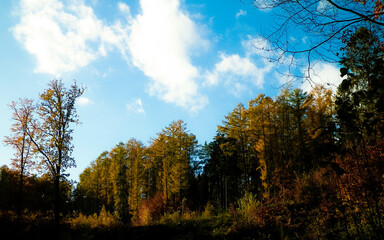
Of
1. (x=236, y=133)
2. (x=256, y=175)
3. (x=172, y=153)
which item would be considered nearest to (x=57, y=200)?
(x=172, y=153)

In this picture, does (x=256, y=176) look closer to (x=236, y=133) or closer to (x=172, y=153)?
(x=236, y=133)

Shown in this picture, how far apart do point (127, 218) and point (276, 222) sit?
20.9 meters

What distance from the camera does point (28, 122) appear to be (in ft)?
43.2

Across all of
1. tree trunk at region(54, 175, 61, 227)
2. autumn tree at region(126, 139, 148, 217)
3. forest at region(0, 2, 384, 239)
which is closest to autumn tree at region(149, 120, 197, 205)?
forest at region(0, 2, 384, 239)

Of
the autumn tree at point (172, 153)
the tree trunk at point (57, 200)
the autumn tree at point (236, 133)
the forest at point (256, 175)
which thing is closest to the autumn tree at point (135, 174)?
the forest at point (256, 175)

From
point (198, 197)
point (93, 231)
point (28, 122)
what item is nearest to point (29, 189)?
point (28, 122)

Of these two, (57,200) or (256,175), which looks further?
(256,175)

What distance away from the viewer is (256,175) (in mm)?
27484

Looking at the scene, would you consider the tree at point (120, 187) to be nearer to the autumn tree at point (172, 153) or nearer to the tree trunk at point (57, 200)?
the autumn tree at point (172, 153)

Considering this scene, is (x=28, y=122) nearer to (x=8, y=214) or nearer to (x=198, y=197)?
(x=8, y=214)

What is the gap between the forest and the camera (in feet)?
6.71

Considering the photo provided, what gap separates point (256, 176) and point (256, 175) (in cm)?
21

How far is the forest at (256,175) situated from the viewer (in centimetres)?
204

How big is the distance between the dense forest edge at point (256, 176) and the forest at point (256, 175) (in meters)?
0.02
